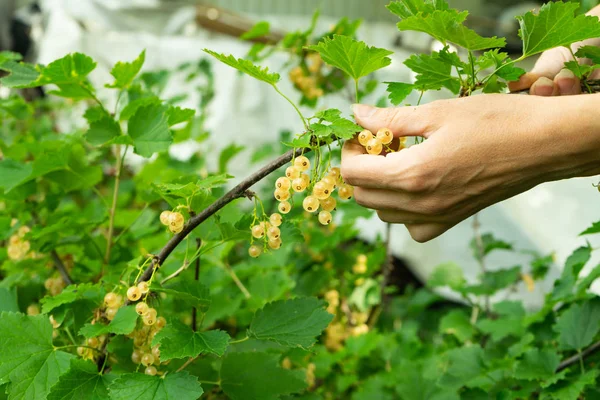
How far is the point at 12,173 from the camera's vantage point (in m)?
0.82

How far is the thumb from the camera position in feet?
1.85

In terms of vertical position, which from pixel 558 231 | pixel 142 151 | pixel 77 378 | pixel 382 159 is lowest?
pixel 558 231

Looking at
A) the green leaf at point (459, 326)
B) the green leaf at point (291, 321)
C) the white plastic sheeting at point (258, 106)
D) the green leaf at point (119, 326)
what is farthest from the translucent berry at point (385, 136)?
the white plastic sheeting at point (258, 106)

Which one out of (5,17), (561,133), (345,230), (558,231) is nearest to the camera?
(561,133)

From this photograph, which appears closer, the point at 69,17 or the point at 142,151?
the point at 142,151

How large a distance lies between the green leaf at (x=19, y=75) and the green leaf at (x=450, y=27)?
516 millimetres

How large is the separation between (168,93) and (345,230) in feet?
5.53

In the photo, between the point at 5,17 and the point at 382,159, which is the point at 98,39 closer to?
the point at 5,17

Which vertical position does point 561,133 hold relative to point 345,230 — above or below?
above

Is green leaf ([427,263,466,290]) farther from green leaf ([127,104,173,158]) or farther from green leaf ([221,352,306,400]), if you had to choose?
green leaf ([127,104,173,158])

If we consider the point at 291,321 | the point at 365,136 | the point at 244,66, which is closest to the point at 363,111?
the point at 365,136

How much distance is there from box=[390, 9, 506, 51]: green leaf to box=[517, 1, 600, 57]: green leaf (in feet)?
0.13

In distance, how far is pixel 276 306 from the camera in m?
0.68

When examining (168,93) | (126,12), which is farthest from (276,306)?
(126,12)
